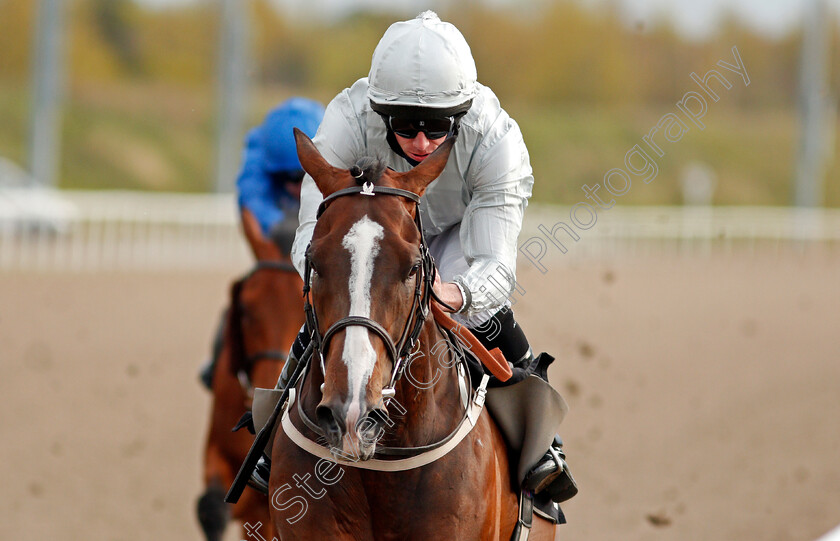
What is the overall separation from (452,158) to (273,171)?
7.92 ft

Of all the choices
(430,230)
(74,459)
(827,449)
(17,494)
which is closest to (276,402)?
(430,230)

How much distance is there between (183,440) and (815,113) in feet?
51.0

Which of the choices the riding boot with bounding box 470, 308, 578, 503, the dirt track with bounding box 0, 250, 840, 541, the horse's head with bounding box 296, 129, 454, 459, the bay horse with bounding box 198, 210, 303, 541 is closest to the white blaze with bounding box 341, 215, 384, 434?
the horse's head with bounding box 296, 129, 454, 459

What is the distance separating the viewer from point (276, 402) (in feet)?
11.3

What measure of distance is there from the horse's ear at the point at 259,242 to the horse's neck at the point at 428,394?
2150 mm

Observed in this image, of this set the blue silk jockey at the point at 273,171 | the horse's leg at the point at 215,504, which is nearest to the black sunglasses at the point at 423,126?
the blue silk jockey at the point at 273,171

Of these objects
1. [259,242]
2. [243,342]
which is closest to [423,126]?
[259,242]

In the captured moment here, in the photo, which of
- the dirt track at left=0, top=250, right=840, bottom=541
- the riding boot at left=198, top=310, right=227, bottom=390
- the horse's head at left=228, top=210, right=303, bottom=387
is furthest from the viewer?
the dirt track at left=0, top=250, right=840, bottom=541

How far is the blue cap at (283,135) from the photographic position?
546 cm

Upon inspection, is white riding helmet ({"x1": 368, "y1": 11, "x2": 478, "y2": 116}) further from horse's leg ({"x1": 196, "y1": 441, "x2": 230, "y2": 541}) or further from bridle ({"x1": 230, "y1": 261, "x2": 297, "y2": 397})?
horse's leg ({"x1": 196, "y1": 441, "x2": 230, "y2": 541})

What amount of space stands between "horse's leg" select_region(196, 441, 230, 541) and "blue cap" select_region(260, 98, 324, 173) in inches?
59.5

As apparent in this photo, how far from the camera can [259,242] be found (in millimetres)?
5172

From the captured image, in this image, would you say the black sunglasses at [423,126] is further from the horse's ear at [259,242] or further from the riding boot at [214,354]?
the riding boot at [214,354]

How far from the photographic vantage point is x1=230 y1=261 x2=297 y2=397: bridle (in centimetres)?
489
